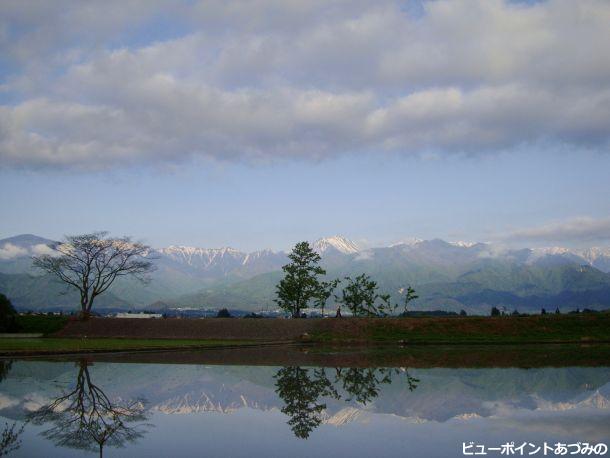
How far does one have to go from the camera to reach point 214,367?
120ft

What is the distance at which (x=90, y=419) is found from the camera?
19.2 metres

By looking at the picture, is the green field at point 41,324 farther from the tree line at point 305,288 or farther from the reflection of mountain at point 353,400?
the reflection of mountain at point 353,400

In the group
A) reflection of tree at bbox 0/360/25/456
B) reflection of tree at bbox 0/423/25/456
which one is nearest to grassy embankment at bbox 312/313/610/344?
reflection of tree at bbox 0/360/25/456

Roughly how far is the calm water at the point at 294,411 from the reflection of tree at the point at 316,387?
0.17 feet

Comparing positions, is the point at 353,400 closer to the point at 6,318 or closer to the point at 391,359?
the point at 391,359

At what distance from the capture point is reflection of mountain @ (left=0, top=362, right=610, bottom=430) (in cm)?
2131

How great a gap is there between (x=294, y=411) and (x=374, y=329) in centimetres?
4951

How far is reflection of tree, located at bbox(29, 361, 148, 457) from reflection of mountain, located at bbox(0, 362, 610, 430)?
77 cm

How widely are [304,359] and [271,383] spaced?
15.2 meters

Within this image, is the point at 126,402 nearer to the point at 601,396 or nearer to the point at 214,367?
the point at 214,367

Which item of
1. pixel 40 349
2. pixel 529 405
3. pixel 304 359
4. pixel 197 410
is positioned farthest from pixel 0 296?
pixel 529 405

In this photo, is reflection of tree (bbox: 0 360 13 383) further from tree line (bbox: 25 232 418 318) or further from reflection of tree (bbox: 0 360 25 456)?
tree line (bbox: 25 232 418 318)

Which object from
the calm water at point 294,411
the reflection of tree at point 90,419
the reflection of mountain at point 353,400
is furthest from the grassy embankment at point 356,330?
the reflection of tree at point 90,419

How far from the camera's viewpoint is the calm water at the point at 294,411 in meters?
16.0
